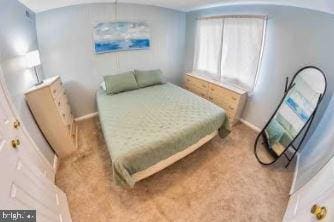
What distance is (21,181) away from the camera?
1.16m

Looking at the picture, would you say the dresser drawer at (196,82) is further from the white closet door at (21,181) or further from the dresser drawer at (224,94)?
the white closet door at (21,181)

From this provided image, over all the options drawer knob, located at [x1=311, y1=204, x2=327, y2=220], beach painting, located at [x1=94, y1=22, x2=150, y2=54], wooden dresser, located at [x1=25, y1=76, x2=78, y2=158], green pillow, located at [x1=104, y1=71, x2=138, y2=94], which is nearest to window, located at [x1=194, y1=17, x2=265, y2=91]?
beach painting, located at [x1=94, y1=22, x2=150, y2=54]

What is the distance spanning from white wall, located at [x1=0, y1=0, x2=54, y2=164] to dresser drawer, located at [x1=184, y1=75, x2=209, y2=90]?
9.27 feet

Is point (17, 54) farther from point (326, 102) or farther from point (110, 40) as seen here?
point (326, 102)

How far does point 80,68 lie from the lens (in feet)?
10.4

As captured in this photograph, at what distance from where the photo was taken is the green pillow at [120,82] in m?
3.14

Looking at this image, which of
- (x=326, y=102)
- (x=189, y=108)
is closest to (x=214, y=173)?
(x=189, y=108)

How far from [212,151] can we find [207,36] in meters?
2.35

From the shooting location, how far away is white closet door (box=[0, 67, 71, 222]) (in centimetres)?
100

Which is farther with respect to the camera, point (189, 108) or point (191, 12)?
point (191, 12)

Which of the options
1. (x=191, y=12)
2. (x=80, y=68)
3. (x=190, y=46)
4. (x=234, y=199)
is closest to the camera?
(x=234, y=199)

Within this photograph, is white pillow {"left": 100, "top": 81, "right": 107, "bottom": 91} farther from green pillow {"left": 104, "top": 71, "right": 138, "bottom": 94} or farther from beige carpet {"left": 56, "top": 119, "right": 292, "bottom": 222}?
beige carpet {"left": 56, "top": 119, "right": 292, "bottom": 222}
